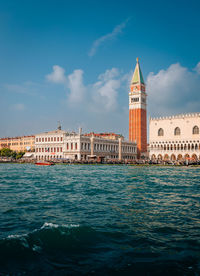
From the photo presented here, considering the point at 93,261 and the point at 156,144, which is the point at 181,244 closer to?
the point at 93,261

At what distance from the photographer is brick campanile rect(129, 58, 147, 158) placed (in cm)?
10100

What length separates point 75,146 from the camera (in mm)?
82000

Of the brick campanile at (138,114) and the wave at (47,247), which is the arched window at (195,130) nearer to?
the brick campanile at (138,114)

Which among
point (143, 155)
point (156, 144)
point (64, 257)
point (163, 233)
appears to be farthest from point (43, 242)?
point (143, 155)

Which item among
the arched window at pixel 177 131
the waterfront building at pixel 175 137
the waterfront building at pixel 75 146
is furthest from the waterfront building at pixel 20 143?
Answer: the arched window at pixel 177 131

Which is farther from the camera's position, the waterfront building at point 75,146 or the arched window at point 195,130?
the waterfront building at point 75,146

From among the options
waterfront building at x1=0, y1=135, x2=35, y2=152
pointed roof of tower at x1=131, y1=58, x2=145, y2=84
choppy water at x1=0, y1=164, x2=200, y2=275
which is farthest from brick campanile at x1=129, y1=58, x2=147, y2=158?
choppy water at x1=0, y1=164, x2=200, y2=275

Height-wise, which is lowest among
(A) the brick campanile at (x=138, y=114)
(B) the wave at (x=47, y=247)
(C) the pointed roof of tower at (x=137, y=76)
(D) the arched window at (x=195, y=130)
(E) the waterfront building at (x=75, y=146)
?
(B) the wave at (x=47, y=247)

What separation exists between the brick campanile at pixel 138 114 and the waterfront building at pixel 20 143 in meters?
36.4

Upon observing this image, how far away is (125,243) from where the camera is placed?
22.3 ft

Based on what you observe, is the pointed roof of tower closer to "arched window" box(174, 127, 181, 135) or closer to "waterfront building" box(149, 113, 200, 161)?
"waterfront building" box(149, 113, 200, 161)

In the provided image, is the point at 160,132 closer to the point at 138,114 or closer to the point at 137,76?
the point at 138,114

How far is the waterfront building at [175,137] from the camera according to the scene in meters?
78.8

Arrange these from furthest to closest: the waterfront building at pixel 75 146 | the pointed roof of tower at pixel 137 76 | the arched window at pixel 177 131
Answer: the pointed roof of tower at pixel 137 76 → the arched window at pixel 177 131 → the waterfront building at pixel 75 146
